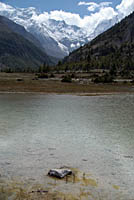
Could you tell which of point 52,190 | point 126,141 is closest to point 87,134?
point 126,141

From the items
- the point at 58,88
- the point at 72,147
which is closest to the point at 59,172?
the point at 72,147

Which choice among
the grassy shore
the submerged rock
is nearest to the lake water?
the submerged rock

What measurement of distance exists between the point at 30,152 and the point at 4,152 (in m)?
1.82

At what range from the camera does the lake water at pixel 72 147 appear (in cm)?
1284

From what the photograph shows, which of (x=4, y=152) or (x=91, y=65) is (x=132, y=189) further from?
(x=91, y=65)

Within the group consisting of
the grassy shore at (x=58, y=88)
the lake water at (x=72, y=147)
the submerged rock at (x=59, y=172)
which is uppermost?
the grassy shore at (x=58, y=88)

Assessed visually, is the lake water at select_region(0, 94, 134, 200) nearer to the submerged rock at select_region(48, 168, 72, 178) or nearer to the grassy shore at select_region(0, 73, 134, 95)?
the submerged rock at select_region(48, 168, 72, 178)

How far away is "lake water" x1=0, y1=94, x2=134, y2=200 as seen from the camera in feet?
42.1

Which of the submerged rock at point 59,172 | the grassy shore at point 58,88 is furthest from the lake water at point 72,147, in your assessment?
the grassy shore at point 58,88

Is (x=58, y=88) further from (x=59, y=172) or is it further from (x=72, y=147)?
(x=59, y=172)

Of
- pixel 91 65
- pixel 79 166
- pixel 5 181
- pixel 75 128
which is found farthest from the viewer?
pixel 91 65

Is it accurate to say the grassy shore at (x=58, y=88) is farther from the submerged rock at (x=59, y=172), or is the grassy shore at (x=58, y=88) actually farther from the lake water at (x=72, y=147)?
the submerged rock at (x=59, y=172)

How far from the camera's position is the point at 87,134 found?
2206 centimetres

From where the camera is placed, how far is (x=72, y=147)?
1800 cm
